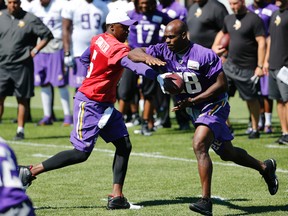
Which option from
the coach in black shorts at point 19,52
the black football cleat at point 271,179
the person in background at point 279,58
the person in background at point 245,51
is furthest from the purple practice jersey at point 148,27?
the black football cleat at point 271,179

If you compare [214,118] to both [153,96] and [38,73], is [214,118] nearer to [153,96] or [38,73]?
[153,96]

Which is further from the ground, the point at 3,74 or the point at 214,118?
the point at 214,118

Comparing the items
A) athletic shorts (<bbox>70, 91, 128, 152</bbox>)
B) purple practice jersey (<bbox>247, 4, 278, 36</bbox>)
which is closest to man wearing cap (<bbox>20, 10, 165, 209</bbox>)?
athletic shorts (<bbox>70, 91, 128, 152</bbox>)

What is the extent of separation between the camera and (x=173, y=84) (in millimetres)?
7977

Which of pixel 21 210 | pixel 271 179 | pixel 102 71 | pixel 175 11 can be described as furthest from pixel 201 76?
pixel 175 11

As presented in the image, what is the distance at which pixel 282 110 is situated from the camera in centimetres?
1373

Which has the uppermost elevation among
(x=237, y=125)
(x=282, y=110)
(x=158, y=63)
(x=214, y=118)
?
(x=158, y=63)

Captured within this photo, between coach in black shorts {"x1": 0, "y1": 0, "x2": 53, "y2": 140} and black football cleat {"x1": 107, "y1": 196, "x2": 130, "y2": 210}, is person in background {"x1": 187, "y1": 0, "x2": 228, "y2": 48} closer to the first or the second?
coach in black shorts {"x1": 0, "y1": 0, "x2": 53, "y2": 140}

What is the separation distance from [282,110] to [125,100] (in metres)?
2.84

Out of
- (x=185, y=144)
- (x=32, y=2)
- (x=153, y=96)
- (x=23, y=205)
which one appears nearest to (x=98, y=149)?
(x=185, y=144)

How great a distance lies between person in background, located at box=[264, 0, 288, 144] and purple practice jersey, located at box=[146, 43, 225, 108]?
16.0 feet

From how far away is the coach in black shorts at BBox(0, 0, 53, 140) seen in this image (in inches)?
571

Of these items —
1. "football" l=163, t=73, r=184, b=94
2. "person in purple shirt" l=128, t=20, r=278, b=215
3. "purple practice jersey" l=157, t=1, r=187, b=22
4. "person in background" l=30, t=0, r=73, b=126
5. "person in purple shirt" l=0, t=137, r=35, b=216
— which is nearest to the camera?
"person in purple shirt" l=0, t=137, r=35, b=216

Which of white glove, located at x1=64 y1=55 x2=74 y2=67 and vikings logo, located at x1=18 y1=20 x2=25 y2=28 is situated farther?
white glove, located at x1=64 y1=55 x2=74 y2=67
